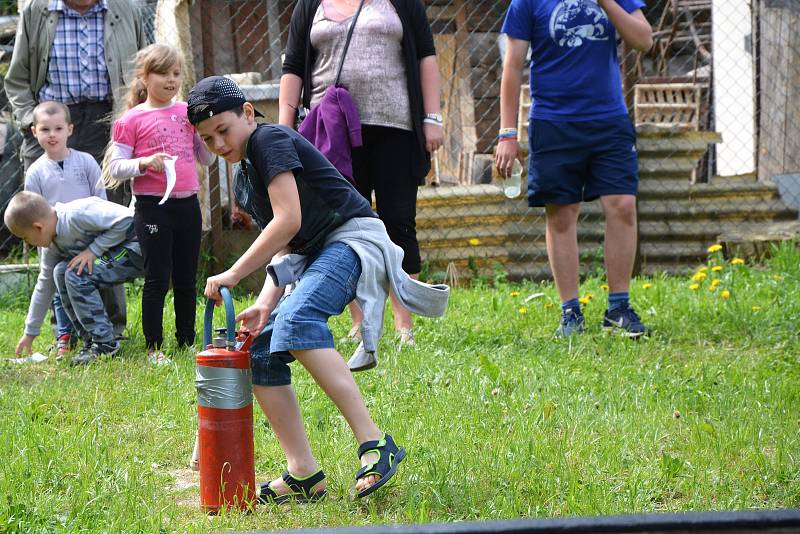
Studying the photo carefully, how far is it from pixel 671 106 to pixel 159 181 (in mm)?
9542

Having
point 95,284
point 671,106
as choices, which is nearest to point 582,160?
point 95,284

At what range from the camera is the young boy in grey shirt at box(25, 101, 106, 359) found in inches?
212

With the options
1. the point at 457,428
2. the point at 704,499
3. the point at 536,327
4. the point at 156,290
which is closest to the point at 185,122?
the point at 156,290

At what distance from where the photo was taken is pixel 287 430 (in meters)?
2.94

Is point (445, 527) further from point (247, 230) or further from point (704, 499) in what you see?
point (247, 230)

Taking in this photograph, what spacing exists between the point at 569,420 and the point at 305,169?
1281 mm

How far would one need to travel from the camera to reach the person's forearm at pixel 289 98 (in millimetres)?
5078

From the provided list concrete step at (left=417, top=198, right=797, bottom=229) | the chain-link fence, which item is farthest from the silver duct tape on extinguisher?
concrete step at (left=417, top=198, right=797, bottom=229)

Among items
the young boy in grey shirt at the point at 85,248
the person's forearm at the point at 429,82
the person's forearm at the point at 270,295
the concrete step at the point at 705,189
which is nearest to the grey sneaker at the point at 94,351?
the young boy in grey shirt at the point at 85,248

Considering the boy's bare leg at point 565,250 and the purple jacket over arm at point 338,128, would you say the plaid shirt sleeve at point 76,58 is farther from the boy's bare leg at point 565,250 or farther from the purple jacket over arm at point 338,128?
the boy's bare leg at point 565,250

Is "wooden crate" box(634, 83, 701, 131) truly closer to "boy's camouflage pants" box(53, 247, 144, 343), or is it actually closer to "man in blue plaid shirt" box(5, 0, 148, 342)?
"man in blue plaid shirt" box(5, 0, 148, 342)

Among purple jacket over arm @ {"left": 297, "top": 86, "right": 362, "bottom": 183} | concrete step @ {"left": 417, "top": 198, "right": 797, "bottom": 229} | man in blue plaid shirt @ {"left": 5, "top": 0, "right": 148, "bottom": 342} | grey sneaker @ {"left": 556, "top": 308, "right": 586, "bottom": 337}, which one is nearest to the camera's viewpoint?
purple jacket over arm @ {"left": 297, "top": 86, "right": 362, "bottom": 183}

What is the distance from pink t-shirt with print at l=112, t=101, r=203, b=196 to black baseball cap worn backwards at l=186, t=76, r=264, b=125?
226 centimetres

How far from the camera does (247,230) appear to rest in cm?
760
